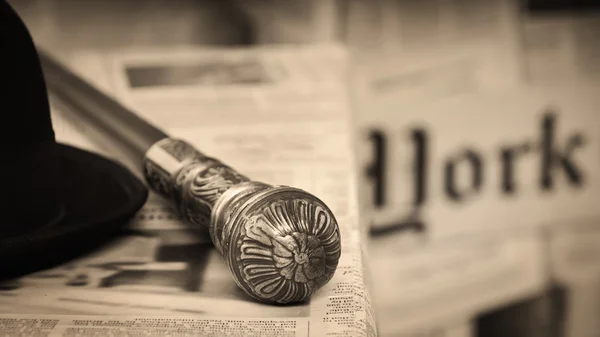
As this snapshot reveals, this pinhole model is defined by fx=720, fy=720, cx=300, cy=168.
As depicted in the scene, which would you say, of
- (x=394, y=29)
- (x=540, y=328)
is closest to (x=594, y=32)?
(x=394, y=29)

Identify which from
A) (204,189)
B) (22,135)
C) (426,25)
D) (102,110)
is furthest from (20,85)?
→ (426,25)

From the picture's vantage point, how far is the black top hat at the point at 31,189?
1.45 feet

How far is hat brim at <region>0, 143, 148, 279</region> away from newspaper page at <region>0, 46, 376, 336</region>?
0.01m

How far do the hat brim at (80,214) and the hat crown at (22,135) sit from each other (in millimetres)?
16

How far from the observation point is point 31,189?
18.6 inches

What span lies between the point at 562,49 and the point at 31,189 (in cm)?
92

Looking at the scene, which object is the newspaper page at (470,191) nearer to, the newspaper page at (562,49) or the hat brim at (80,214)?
the newspaper page at (562,49)

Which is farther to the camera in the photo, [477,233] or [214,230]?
[477,233]

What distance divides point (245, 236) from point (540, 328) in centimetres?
96

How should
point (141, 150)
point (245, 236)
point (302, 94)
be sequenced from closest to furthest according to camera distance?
point (245, 236)
point (141, 150)
point (302, 94)

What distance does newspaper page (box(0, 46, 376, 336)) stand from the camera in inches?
15.9

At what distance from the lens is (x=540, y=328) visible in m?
1.22

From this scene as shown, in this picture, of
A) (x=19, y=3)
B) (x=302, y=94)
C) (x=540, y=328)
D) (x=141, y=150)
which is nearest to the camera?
(x=141, y=150)

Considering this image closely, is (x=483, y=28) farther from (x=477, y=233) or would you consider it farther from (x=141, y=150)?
(x=141, y=150)
